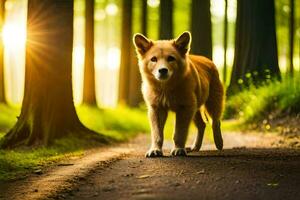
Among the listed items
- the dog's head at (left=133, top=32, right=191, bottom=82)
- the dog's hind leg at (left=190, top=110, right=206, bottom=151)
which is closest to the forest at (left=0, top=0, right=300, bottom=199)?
the dog's hind leg at (left=190, top=110, right=206, bottom=151)

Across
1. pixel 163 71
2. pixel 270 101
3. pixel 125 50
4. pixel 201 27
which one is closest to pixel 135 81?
pixel 125 50

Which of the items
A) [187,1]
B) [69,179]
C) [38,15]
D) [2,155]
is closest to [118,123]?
[38,15]

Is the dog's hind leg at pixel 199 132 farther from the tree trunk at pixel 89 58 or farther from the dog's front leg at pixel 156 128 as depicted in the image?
the tree trunk at pixel 89 58

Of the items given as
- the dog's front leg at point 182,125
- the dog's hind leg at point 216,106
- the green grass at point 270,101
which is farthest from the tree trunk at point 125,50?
the dog's front leg at point 182,125

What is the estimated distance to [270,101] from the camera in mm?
15844

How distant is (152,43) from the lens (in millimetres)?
8961

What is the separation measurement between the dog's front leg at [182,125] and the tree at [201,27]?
13420 mm

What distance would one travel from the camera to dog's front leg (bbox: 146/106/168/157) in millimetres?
8680

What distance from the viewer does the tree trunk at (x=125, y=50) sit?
962 inches

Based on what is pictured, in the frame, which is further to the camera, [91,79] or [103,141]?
[91,79]

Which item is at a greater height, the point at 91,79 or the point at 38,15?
the point at 38,15

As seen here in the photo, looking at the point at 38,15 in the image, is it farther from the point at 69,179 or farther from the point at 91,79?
the point at 91,79

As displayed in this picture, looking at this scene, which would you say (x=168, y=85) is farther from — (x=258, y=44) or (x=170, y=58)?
(x=258, y=44)

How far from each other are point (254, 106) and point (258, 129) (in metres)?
1.20
